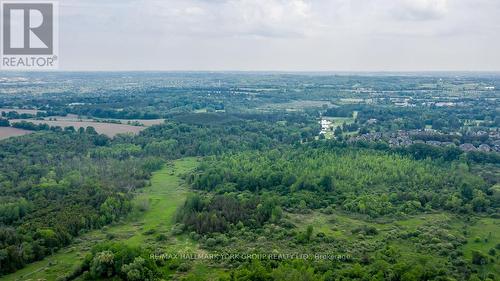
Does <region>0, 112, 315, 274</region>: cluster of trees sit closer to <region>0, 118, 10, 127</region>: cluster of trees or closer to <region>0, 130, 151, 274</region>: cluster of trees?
<region>0, 130, 151, 274</region>: cluster of trees

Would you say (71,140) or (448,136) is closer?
(71,140)

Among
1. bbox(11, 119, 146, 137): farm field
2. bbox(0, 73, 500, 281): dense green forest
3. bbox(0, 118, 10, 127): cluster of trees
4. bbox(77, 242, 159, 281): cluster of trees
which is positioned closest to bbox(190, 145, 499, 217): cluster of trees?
bbox(0, 73, 500, 281): dense green forest

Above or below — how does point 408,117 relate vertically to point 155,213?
above

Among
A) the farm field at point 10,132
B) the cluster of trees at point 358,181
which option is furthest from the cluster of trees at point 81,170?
the cluster of trees at point 358,181

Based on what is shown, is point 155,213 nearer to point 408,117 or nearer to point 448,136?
point 448,136

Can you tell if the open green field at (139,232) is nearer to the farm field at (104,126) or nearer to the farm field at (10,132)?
the farm field at (104,126)

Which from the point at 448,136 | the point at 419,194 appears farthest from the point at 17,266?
the point at 448,136
